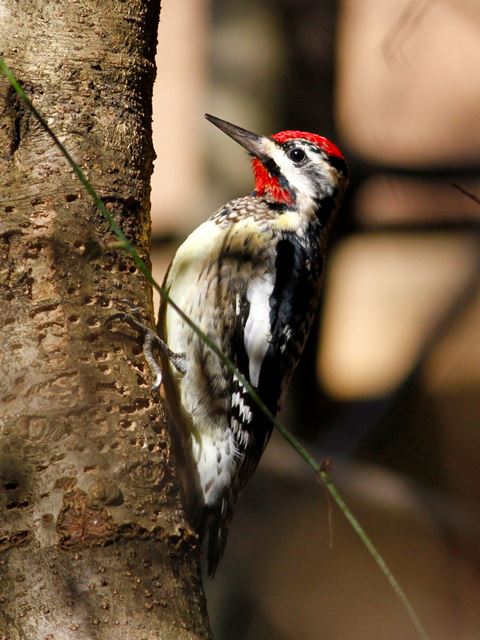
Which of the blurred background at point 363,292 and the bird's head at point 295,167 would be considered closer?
the bird's head at point 295,167

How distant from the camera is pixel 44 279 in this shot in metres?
1.74

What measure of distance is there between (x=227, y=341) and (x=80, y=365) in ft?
3.38

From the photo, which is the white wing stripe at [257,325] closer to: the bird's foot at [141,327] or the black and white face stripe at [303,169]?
the black and white face stripe at [303,169]

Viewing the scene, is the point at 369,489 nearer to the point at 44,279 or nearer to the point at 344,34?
the point at 344,34

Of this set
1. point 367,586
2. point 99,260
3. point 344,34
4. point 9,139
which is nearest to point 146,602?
point 99,260

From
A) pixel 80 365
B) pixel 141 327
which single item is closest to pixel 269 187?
pixel 141 327

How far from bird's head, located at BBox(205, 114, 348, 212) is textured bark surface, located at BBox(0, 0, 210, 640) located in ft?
3.50

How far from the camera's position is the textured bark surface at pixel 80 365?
4.84 ft

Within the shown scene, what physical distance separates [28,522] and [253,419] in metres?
1.30

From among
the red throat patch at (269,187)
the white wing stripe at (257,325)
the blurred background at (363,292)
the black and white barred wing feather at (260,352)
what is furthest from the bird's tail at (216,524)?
the blurred background at (363,292)

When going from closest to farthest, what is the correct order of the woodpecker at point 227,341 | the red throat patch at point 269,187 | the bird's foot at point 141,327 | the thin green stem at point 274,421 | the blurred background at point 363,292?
the thin green stem at point 274,421
the bird's foot at point 141,327
the woodpecker at point 227,341
the red throat patch at point 269,187
the blurred background at point 363,292


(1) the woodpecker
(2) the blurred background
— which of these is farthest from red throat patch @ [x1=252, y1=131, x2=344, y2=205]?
(2) the blurred background

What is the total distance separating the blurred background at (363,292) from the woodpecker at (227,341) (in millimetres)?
1645

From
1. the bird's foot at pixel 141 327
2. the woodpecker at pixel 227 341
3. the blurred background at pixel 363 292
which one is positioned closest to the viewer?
the bird's foot at pixel 141 327
